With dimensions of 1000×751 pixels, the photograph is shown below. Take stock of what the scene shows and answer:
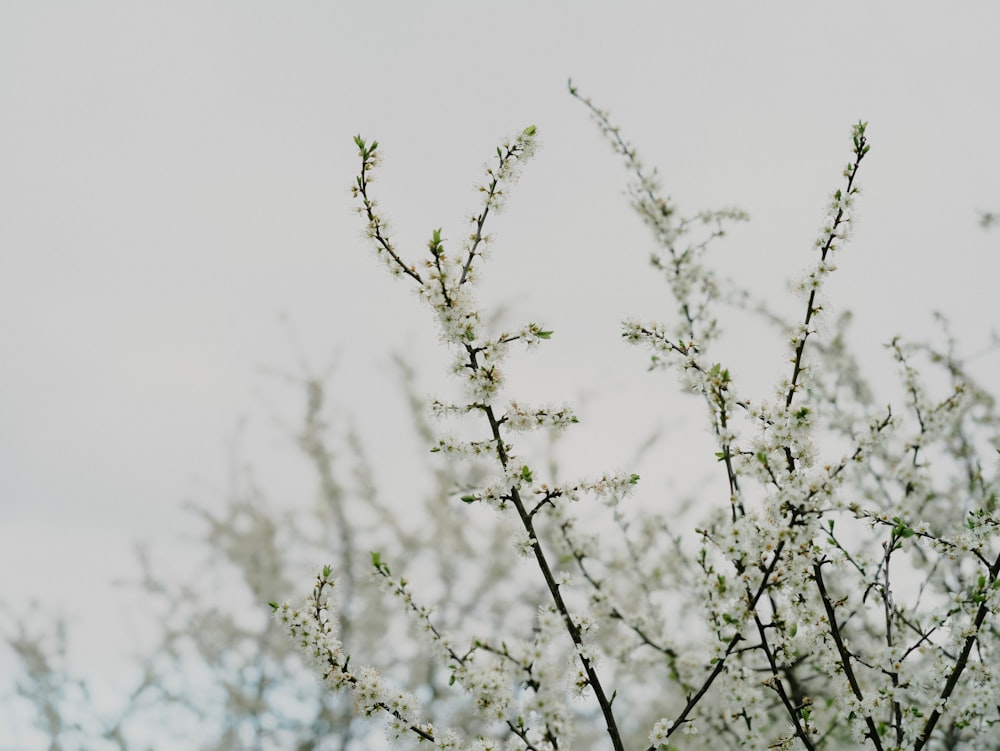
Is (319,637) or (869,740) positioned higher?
(319,637)

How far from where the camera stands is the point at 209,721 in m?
6.70

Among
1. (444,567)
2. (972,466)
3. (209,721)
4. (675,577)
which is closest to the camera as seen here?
(972,466)

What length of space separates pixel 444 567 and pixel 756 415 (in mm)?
5309

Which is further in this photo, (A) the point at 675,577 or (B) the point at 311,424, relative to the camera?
(B) the point at 311,424

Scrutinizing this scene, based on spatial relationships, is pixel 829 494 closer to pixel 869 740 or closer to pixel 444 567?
pixel 869 740

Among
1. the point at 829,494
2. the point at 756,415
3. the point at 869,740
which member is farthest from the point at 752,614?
the point at 869,740

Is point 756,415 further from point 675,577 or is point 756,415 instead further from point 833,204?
point 675,577

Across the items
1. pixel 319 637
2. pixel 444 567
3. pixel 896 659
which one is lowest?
pixel 896 659

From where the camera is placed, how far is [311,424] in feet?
25.2

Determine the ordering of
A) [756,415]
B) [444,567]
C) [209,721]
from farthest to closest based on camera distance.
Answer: [444,567]
[209,721]
[756,415]

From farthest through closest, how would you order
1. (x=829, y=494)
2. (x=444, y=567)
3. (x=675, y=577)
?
(x=444, y=567) → (x=675, y=577) → (x=829, y=494)

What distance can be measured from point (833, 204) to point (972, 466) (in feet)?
8.00

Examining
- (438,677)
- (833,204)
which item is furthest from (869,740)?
(438,677)

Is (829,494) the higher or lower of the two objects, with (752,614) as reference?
higher
